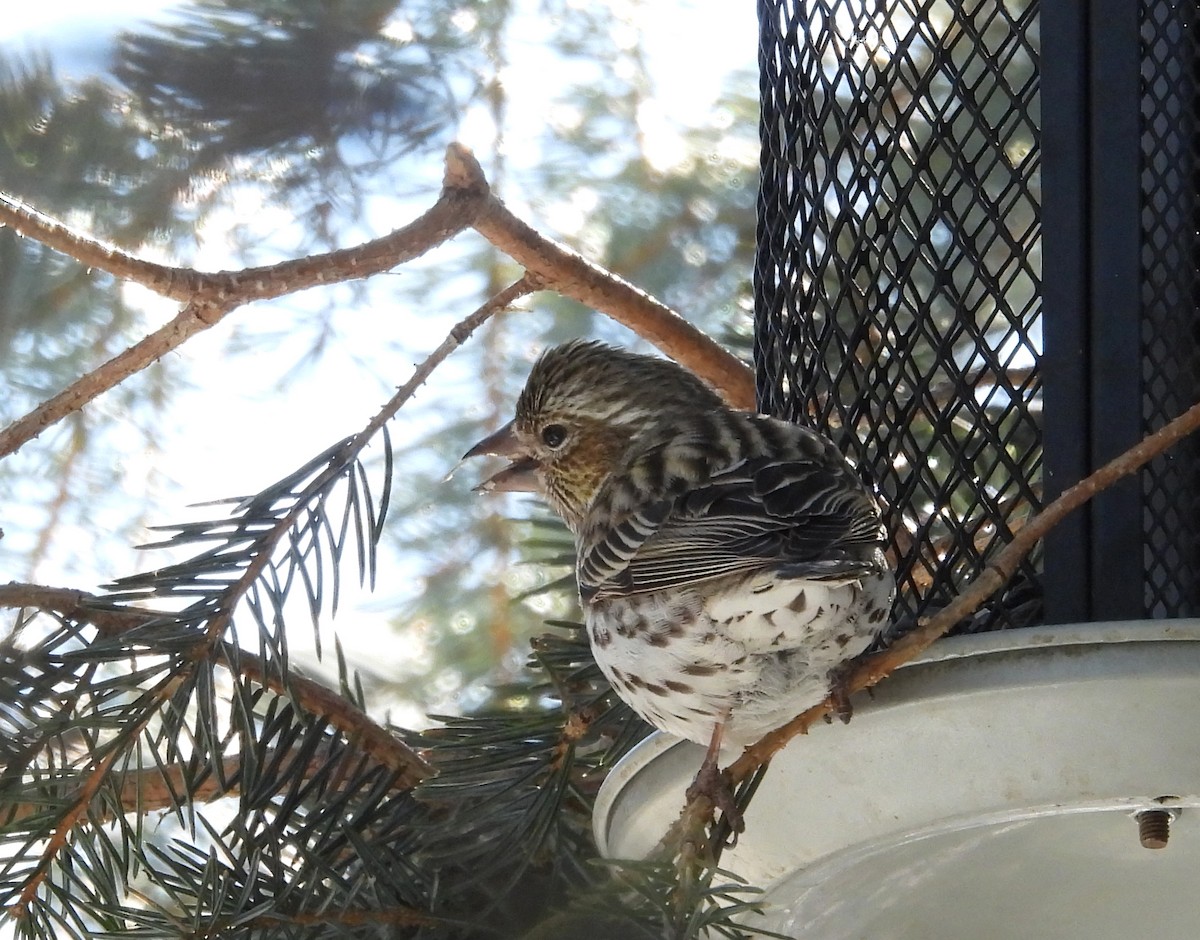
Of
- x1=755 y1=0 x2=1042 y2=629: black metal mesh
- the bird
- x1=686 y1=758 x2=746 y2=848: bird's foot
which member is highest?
x1=755 y1=0 x2=1042 y2=629: black metal mesh

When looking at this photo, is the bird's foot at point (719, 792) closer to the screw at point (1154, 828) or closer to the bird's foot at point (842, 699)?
the bird's foot at point (842, 699)

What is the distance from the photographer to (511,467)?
236 cm

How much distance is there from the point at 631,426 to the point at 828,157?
61 cm

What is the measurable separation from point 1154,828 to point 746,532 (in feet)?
1.63

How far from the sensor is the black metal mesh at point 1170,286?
157 cm

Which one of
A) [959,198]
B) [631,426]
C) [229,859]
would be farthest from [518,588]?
[229,859]

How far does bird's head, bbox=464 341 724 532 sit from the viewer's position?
230cm

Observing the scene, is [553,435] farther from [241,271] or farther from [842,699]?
[842,699]

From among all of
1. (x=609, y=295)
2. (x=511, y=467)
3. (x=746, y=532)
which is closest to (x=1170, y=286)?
(x=746, y=532)

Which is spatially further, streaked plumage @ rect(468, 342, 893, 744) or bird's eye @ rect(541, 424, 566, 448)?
bird's eye @ rect(541, 424, 566, 448)

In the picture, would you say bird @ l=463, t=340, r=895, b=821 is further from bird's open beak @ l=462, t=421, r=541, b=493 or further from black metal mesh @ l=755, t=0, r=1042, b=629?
bird's open beak @ l=462, t=421, r=541, b=493

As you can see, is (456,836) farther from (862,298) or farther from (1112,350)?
(1112,350)

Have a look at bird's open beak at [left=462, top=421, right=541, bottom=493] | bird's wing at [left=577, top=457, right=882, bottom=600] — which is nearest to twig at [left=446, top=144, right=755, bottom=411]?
bird's open beak at [left=462, top=421, right=541, bottom=493]

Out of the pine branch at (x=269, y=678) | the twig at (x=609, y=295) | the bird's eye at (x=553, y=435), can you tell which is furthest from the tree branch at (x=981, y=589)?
the bird's eye at (x=553, y=435)
